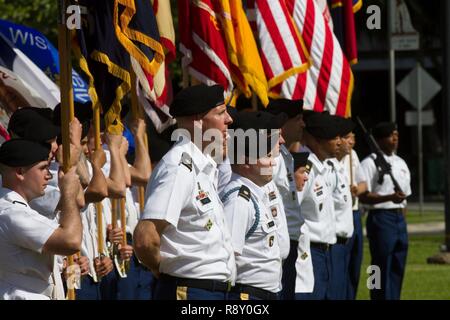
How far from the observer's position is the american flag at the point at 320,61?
575 inches

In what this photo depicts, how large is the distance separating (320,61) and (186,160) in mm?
6709

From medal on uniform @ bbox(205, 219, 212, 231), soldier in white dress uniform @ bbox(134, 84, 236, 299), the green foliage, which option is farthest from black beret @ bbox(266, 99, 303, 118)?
the green foliage

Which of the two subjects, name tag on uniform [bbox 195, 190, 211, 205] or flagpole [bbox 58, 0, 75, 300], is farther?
flagpole [bbox 58, 0, 75, 300]

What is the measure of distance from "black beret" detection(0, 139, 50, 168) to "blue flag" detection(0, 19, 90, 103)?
540 centimetres

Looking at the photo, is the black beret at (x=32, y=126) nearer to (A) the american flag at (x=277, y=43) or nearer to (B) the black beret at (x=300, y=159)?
(B) the black beret at (x=300, y=159)

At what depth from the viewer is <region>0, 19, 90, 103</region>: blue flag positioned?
13281 mm

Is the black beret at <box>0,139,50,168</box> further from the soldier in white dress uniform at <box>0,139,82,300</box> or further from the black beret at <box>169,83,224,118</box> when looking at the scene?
the black beret at <box>169,83,224,118</box>

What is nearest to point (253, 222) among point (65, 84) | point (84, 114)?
point (65, 84)

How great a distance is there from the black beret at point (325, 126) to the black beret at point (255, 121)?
3360mm

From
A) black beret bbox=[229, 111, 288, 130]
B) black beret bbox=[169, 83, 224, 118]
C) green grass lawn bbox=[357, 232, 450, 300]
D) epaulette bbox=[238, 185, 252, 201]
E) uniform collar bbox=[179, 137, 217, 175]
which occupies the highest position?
black beret bbox=[169, 83, 224, 118]

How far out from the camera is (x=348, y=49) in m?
16.5

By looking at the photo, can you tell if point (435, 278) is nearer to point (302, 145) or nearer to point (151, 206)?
point (302, 145)
